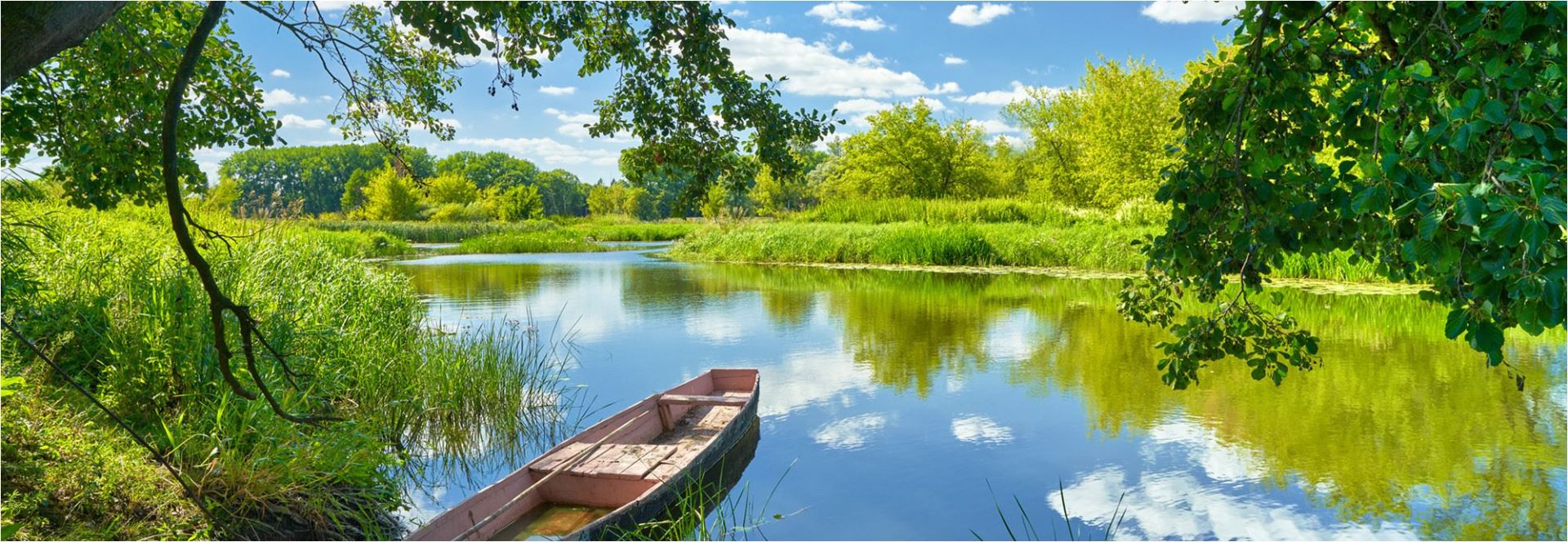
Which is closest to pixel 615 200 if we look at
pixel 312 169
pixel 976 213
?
pixel 312 169

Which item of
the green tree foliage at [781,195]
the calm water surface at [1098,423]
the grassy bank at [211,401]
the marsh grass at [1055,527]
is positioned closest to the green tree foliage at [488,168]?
the green tree foliage at [781,195]

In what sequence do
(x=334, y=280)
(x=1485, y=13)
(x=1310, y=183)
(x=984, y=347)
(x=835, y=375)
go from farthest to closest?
(x=984, y=347)
(x=835, y=375)
(x=334, y=280)
(x=1310, y=183)
(x=1485, y=13)

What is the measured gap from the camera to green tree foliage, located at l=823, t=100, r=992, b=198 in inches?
1216

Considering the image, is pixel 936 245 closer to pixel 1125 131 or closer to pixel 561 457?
pixel 1125 131

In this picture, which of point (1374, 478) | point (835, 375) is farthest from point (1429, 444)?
point (835, 375)

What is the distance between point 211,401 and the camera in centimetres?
499

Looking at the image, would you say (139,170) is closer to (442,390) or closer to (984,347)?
(442,390)

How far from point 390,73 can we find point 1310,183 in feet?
16.2

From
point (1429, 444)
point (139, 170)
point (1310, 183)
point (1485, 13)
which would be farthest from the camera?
point (1429, 444)

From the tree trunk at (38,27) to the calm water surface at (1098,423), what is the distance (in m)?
3.90

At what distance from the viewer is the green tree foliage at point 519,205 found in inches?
1960

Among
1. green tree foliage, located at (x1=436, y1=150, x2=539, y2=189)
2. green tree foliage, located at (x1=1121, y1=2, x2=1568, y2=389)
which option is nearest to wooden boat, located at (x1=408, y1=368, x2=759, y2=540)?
green tree foliage, located at (x1=1121, y1=2, x2=1568, y2=389)

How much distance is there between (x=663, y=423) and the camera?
6941mm

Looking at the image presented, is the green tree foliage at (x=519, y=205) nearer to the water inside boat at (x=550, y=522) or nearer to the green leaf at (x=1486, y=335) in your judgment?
the water inside boat at (x=550, y=522)
